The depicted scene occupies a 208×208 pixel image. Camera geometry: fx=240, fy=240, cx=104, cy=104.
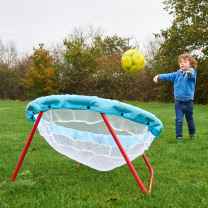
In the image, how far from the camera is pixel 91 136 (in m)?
2.83

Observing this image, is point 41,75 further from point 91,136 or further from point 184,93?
point 91,136

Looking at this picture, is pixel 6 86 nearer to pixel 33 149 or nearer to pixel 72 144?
pixel 33 149

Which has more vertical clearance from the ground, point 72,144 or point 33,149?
point 72,144

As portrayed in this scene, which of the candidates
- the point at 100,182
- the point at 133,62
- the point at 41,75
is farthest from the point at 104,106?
the point at 41,75

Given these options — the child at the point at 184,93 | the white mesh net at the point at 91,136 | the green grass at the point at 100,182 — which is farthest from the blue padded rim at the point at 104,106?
the child at the point at 184,93

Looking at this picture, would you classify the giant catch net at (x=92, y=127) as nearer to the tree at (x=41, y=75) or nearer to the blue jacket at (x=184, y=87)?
the blue jacket at (x=184, y=87)

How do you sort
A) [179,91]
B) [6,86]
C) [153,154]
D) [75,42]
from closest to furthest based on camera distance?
[153,154] → [179,91] → [75,42] → [6,86]

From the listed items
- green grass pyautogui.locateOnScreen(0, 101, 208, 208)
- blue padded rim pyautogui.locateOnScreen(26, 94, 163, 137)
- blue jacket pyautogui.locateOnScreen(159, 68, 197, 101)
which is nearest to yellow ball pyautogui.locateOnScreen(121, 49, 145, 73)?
blue jacket pyautogui.locateOnScreen(159, 68, 197, 101)

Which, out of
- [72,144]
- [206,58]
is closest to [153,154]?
[72,144]

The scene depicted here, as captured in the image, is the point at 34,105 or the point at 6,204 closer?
the point at 6,204

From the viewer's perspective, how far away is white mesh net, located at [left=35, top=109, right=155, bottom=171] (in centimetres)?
225

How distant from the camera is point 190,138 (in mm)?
4695

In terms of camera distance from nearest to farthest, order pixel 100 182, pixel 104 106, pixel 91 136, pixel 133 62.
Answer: pixel 104 106 < pixel 100 182 < pixel 91 136 < pixel 133 62

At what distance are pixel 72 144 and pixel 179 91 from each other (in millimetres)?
2655
